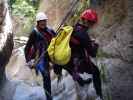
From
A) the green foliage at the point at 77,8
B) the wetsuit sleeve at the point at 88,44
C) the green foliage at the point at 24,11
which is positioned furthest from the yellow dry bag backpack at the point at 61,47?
the green foliage at the point at 24,11

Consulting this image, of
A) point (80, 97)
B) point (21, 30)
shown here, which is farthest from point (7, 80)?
point (21, 30)

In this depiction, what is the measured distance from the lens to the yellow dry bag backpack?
7.52 metres

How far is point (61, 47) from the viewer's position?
7.59 metres

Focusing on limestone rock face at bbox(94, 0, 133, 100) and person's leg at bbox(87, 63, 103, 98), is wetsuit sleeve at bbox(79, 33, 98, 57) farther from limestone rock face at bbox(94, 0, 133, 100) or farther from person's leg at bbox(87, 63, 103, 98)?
limestone rock face at bbox(94, 0, 133, 100)

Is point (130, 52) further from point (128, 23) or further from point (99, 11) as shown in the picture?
point (99, 11)

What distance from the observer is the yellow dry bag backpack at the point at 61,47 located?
24.7 ft

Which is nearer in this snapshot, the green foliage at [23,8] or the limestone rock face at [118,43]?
the limestone rock face at [118,43]

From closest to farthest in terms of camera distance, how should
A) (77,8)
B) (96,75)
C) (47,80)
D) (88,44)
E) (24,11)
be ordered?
(88,44) → (96,75) → (47,80) → (77,8) → (24,11)

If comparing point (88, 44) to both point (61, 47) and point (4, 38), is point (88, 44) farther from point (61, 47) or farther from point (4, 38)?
point (4, 38)

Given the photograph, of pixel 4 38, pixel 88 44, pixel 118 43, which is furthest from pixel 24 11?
pixel 88 44

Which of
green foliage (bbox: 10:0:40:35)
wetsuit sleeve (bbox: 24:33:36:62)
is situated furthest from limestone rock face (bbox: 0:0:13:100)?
green foliage (bbox: 10:0:40:35)

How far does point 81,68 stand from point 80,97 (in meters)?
1.62

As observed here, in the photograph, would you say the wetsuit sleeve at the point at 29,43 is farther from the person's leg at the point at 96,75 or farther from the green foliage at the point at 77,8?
the green foliage at the point at 77,8

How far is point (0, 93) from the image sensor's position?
35.0 ft
